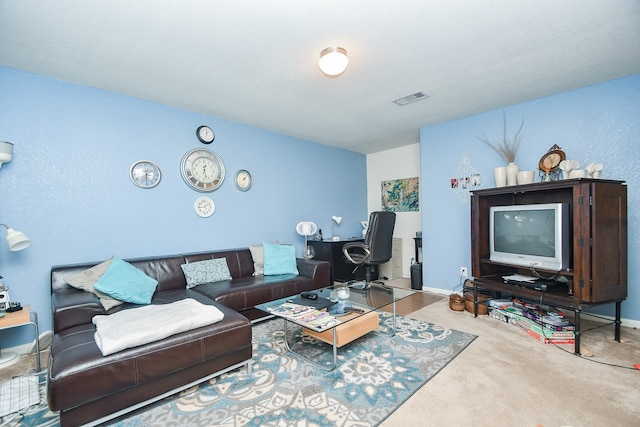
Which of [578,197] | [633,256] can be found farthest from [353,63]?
[633,256]

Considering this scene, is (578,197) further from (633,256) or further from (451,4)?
(451,4)

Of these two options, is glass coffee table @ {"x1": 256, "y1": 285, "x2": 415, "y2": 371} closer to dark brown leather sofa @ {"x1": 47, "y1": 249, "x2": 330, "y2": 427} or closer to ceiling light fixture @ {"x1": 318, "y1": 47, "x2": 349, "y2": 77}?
dark brown leather sofa @ {"x1": 47, "y1": 249, "x2": 330, "y2": 427}

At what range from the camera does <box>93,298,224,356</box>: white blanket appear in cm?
158

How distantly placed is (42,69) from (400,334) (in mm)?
4018

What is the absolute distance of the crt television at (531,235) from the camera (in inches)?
99.0

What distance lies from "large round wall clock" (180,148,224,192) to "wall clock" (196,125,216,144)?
124 millimetres

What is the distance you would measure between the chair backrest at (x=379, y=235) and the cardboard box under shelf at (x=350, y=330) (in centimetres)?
125

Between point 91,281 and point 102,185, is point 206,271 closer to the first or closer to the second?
point 91,281

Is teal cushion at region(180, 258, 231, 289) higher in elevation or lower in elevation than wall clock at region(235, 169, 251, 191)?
lower

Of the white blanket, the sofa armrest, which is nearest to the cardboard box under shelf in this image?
the white blanket

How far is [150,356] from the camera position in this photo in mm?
1596

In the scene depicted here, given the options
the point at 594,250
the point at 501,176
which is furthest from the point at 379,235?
the point at 594,250

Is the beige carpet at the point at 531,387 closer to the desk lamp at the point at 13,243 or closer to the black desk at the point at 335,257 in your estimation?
the black desk at the point at 335,257

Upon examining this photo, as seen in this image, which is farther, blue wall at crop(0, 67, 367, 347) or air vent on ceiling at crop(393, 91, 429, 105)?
air vent on ceiling at crop(393, 91, 429, 105)
